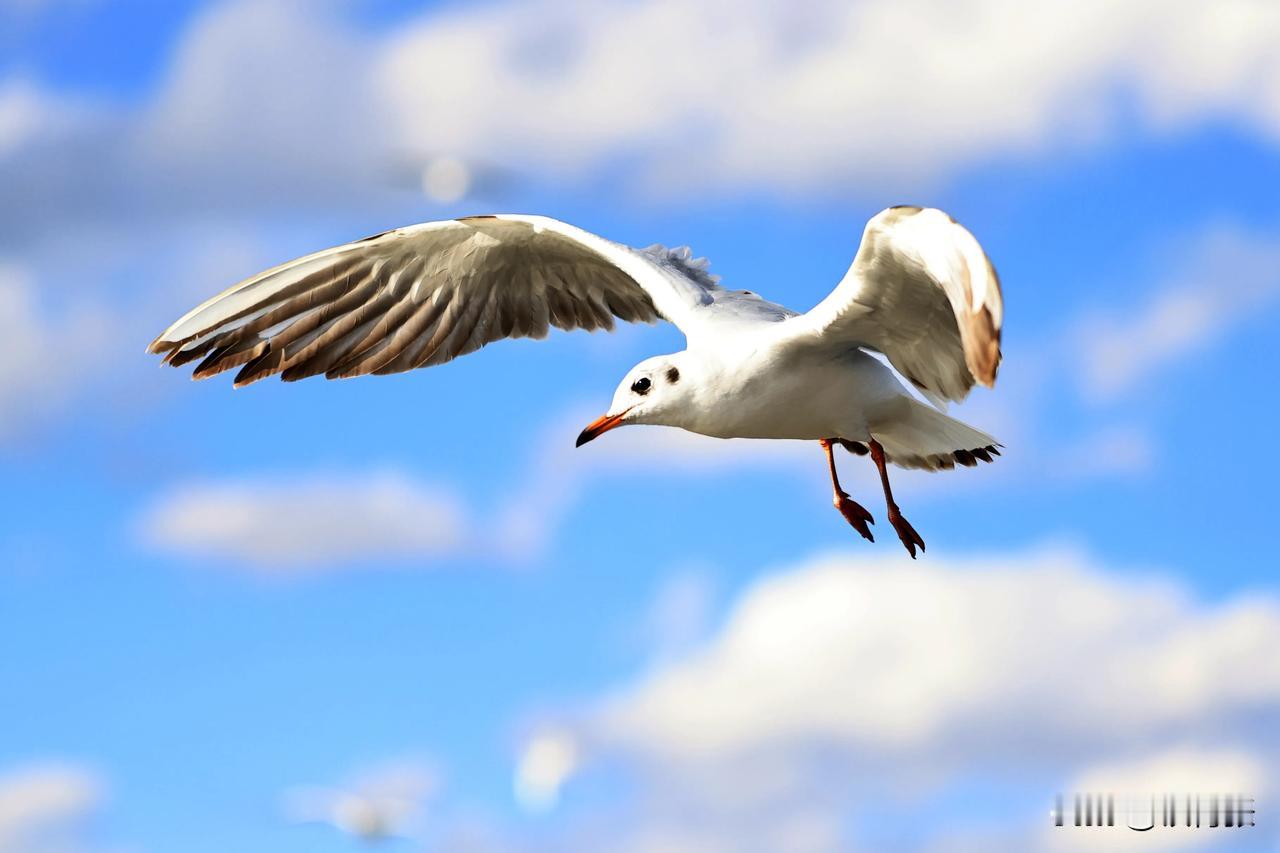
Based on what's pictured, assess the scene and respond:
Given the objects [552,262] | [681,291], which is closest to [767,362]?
[681,291]

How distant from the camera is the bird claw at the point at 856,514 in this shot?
12422mm

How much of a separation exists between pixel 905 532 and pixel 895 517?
139 millimetres

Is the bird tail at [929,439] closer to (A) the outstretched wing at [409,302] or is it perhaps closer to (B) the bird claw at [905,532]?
(B) the bird claw at [905,532]

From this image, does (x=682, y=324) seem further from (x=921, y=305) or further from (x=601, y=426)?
(x=921, y=305)

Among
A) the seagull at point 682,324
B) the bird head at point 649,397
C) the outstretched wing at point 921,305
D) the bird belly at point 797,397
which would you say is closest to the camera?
the outstretched wing at point 921,305

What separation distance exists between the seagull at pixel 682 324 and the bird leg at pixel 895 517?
1 cm

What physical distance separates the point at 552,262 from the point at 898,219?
177 inches

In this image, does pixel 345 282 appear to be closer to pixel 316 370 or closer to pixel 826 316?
pixel 316 370

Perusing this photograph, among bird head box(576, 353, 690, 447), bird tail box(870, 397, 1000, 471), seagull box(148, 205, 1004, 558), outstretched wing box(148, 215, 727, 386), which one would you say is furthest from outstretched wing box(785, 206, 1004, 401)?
outstretched wing box(148, 215, 727, 386)

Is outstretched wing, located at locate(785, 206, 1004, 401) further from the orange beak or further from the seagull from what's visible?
the orange beak

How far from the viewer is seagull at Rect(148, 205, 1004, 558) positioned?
10383mm

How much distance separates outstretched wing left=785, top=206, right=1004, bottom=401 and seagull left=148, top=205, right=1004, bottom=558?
0.01 metres

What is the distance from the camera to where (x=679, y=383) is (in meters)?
11.4

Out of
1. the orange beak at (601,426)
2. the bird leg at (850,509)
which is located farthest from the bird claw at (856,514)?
the orange beak at (601,426)
